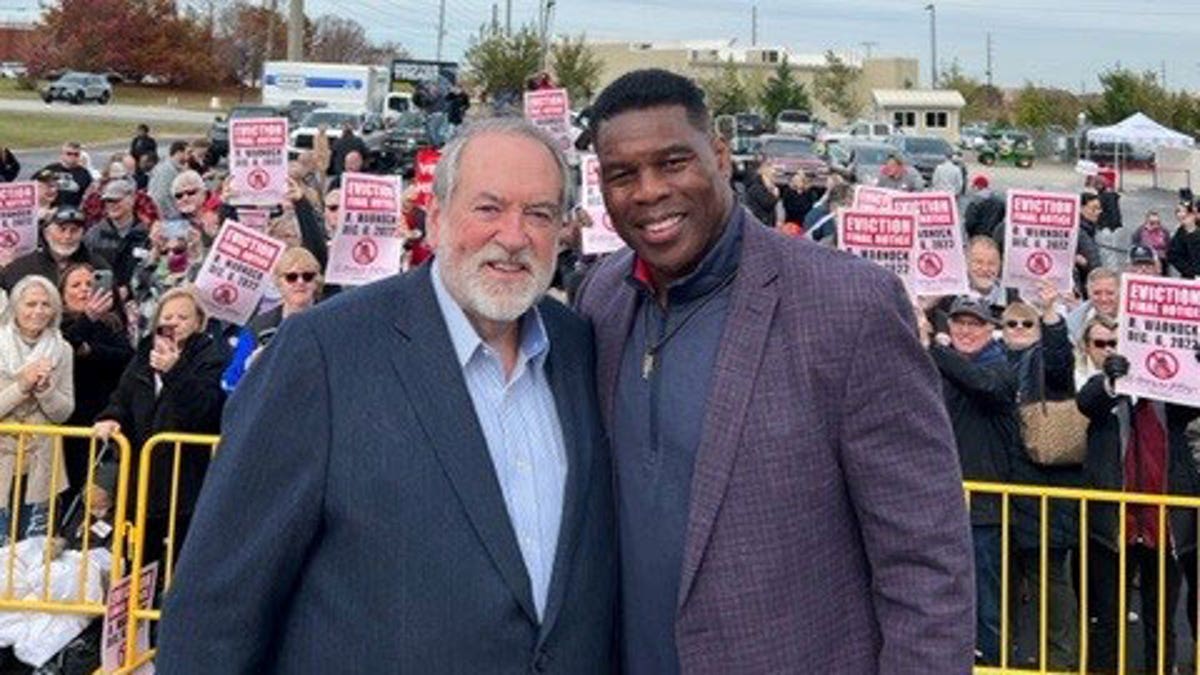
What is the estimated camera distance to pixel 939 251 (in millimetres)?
8547

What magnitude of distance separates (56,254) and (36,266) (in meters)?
0.14

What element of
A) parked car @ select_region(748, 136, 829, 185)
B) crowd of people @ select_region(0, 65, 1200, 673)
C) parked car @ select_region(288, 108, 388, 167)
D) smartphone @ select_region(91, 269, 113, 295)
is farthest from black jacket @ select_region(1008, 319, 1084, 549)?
parked car @ select_region(288, 108, 388, 167)

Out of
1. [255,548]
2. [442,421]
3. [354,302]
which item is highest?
[354,302]

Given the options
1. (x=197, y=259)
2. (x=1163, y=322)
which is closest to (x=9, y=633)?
(x=197, y=259)

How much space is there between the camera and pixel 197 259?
31.6ft

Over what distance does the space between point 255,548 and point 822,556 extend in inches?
40.7

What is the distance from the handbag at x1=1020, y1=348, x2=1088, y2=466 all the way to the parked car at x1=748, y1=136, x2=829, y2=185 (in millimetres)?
18707

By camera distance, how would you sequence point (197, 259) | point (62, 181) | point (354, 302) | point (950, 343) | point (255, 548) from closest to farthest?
point (255, 548), point (354, 302), point (950, 343), point (197, 259), point (62, 181)

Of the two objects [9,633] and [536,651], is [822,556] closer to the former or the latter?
[536,651]

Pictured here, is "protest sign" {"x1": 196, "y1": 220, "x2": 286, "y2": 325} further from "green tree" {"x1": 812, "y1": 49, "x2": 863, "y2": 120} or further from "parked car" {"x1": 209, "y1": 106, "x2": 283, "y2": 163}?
"green tree" {"x1": 812, "y1": 49, "x2": 863, "y2": 120}

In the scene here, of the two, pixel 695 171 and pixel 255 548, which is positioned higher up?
pixel 695 171

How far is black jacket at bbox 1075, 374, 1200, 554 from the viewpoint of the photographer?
6.40m

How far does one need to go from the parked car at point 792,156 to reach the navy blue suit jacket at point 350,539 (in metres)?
23.0

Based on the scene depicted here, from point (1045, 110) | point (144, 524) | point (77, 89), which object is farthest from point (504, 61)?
point (144, 524)
